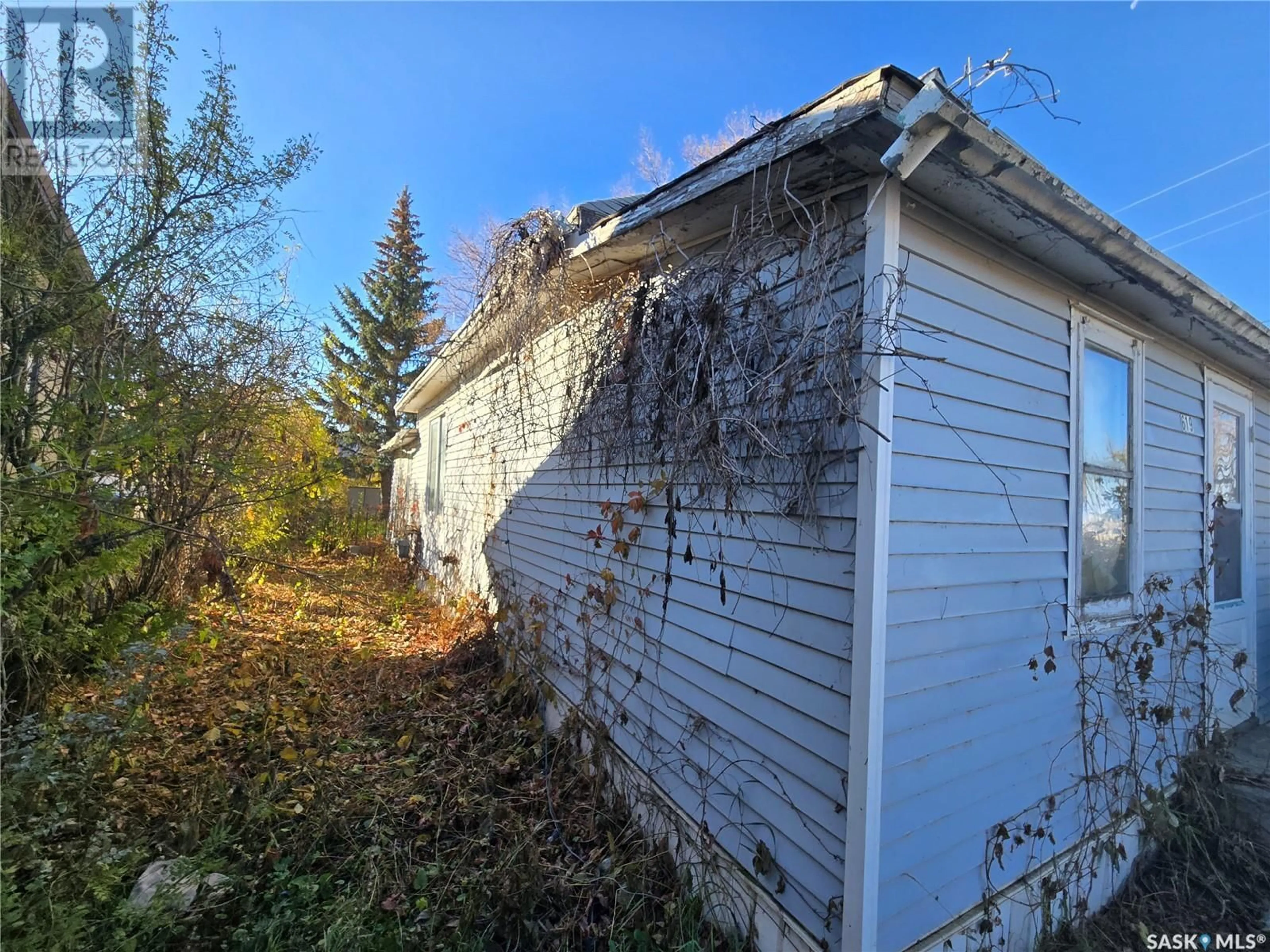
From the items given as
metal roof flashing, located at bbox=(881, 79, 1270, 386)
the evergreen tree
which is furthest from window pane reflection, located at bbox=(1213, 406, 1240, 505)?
the evergreen tree

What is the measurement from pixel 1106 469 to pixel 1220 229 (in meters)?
11.5

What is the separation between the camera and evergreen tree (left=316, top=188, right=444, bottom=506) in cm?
2120

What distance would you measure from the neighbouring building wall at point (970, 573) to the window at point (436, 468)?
8.38 meters

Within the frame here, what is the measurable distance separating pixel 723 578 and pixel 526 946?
6.27 feet

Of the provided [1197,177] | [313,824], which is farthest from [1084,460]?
[1197,177]

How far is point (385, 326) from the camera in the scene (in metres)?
22.3

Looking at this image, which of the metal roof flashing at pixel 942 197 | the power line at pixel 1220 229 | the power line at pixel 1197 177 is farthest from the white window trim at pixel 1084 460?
the power line at pixel 1220 229

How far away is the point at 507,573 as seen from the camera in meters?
5.75

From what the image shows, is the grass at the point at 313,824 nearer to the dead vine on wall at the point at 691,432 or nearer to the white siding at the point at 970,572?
the dead vine on wall at the point at 691,432

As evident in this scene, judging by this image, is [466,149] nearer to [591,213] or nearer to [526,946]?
[591,213]

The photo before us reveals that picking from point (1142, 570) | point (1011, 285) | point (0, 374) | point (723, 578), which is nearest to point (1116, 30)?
point (1011, 285)

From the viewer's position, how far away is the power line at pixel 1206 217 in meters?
9.15

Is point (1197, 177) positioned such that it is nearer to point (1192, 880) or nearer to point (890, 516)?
point (1192, 880)

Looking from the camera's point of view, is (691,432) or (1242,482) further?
(1242,482)
